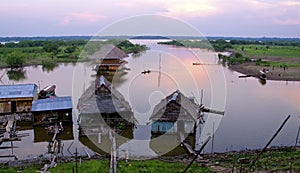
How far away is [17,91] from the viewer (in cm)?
1900

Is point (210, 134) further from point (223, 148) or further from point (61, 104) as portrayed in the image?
point (61, 104)

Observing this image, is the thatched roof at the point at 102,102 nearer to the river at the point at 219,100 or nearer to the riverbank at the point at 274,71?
the river at the point at 219,100

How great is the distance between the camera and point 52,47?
57.3 meters

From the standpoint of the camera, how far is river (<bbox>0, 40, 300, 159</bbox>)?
595 inches

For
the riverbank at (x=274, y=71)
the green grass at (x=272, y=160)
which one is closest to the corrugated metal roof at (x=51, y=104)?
the green grass at (x=272, y=160)

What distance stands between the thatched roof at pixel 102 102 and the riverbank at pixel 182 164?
3.80m

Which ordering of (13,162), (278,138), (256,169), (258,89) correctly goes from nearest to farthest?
(256,169)
(13,162)
(278,138)
(258,89)

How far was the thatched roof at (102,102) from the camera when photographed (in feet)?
51.8

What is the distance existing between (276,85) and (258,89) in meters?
3.46

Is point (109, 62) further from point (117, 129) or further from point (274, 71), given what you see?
point (117, 129)

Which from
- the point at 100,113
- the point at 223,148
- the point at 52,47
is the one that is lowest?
the point at 223,148

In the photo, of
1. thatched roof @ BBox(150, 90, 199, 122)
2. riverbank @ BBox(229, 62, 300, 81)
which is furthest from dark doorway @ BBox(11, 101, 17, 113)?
riverbank @ BBox(229, 62, 300, 81)

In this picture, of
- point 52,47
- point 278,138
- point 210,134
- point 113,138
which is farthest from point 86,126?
point 52,47

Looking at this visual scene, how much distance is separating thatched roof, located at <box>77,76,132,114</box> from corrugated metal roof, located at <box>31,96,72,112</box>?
3.64 feet
